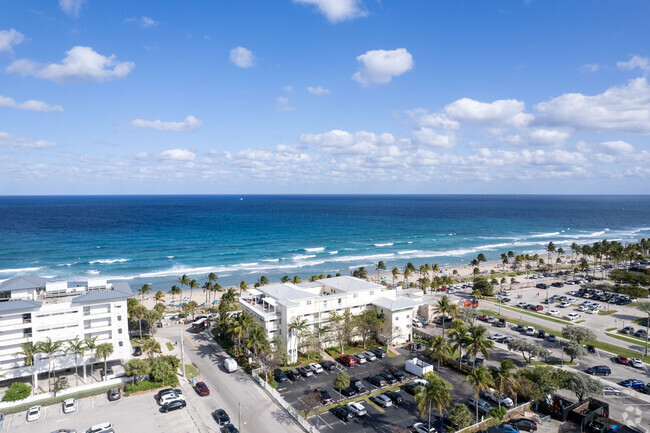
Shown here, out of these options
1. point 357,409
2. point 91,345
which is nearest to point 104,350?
point 91,345

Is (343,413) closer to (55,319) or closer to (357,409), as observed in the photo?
(357,409)

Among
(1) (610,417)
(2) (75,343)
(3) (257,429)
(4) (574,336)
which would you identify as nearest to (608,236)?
(4) (574,336)

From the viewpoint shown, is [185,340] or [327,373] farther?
[185,340]

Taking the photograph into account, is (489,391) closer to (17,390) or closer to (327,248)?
(17,390)

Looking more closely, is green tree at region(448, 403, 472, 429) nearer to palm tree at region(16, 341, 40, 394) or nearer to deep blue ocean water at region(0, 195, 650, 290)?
palm tree at region(16, 341, 40, 394)

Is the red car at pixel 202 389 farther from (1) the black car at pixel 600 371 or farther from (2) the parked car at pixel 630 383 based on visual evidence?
(2) the parked car at pixel 630 383

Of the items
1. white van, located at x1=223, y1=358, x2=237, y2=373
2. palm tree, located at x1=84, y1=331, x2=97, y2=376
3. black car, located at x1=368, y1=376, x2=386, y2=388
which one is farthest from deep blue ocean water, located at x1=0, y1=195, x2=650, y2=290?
black car, located at x1=368, y1=376, x2=386, y2=388
